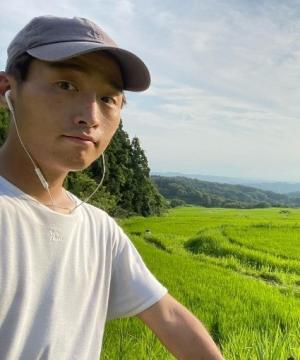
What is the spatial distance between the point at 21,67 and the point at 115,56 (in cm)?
19

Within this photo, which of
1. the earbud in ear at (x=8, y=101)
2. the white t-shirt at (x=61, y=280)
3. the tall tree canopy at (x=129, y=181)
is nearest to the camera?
the white t-shirt at (x=61, y=280)

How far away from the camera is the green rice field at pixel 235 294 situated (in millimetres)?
2990

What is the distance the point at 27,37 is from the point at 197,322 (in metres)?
0.71

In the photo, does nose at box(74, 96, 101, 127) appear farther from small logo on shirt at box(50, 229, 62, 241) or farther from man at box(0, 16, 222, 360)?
small logo on shirt at box(50, 229, 62, 241)

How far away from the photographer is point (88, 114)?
0.95m

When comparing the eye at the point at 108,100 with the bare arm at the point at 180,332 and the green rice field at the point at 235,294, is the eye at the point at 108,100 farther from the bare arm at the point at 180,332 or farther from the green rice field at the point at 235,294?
the green rice field at the point at 235,294

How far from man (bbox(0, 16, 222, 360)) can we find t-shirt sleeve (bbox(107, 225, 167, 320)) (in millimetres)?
41

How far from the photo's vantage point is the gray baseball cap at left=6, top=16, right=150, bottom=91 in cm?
93

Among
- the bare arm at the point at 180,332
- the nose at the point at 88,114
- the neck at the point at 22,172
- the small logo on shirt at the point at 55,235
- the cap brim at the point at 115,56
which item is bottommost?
the bare arm at the point at 180,332

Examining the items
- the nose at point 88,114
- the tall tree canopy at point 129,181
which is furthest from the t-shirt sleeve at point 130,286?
the tall tree canopy at point 129,181

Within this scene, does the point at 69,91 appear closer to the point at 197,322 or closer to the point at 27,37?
the point at 27,37

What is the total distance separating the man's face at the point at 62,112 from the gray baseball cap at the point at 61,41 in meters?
0.03

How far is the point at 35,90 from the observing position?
950mm

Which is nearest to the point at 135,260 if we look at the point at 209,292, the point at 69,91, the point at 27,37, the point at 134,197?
the point at 69,91
